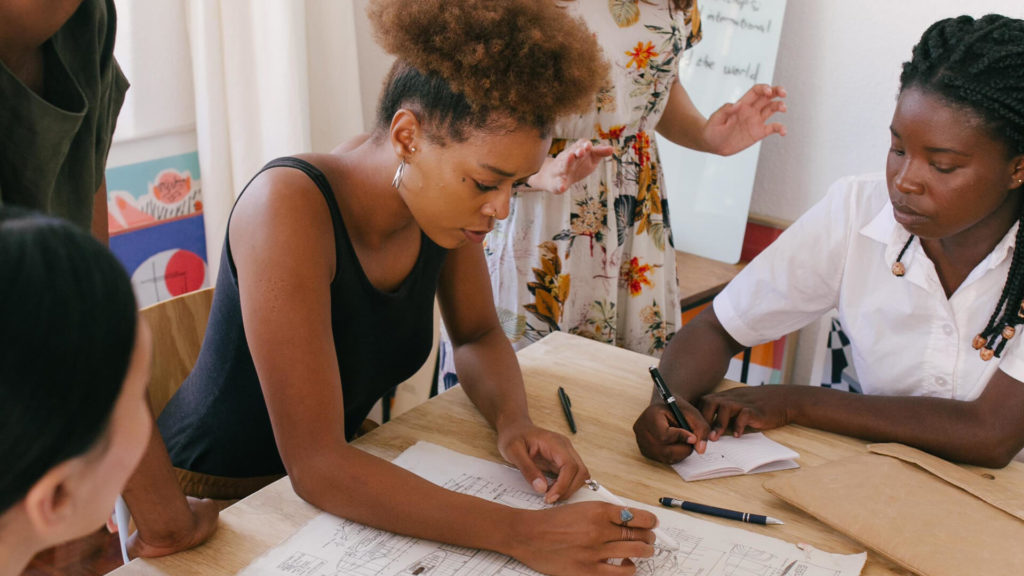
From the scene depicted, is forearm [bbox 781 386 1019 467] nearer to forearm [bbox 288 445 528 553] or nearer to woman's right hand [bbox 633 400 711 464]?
woman's right hand [bbox 633 400 711 464]

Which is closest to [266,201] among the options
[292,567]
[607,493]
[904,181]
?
[292,567]

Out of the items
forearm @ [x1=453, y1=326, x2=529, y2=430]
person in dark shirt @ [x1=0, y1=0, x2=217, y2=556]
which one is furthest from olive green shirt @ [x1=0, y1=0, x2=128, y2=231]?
forearm @ [x1=453, y1=326, x2=529, y2=430]

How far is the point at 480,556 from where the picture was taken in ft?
3.58

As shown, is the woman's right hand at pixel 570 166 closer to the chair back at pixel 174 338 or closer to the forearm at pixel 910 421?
the forearm at pixel 910 421

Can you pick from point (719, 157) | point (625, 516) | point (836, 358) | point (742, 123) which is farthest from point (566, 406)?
point (719, 157)

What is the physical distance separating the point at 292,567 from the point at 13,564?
42 cm

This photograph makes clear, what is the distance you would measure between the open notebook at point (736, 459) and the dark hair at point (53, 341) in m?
0.89

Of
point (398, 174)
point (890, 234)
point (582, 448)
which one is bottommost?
point (582, 448)

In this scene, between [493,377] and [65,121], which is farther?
[493,377]

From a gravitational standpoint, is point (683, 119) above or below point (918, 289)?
above

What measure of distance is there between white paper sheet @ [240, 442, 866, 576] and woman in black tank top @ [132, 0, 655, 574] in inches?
0.7

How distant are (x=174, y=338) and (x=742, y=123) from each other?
1280 mm

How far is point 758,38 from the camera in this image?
2.82 meters

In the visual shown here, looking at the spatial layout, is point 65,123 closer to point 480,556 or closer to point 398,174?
point 398,174
